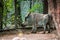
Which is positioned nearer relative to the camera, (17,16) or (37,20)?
(37,20)

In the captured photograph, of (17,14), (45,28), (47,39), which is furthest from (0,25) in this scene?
(47,39)

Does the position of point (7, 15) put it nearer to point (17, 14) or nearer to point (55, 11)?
point (17, 14)

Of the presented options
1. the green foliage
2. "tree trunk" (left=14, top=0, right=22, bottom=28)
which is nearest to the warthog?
"tree trunk" (left=14, top=0, right=22, bottom=28)

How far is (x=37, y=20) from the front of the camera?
1067 centimetres

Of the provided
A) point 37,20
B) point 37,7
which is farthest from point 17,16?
point 37,7

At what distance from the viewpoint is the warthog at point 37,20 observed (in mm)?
10445

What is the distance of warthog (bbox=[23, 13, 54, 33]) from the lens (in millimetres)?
10445

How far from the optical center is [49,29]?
10.4m

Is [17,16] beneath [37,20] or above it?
above

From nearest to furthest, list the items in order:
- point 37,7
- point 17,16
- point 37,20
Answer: point 37,20, point 17,16, point 37,7

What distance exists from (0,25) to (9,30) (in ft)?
1.92

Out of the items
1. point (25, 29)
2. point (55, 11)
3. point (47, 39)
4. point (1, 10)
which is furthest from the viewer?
point (25, 29)

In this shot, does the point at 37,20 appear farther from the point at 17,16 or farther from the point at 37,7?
the point at 37,7

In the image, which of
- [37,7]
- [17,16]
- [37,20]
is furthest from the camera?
[37,7]
